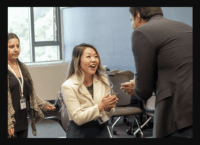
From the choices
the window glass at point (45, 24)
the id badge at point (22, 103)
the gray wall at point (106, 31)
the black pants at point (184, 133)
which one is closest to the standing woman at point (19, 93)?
the id badge at point (22, 103)

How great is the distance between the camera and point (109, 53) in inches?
247

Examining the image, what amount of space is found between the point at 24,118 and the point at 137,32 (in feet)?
4.03

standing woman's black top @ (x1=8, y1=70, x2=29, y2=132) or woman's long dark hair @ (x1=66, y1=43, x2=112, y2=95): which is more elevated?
woman's long dark hair @ (x1=66, y1=43, x2=112, y2=95)

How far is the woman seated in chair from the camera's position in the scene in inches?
71.6

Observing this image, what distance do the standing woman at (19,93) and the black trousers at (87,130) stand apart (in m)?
0.45

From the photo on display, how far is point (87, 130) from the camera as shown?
189 centimetres

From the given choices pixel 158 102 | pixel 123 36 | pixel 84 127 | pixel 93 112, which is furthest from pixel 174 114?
pixel 123 36

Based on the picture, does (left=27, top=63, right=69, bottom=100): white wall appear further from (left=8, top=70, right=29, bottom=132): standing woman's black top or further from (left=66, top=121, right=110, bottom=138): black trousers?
(left=66, top=121, right=110, bottom=138): black trousers

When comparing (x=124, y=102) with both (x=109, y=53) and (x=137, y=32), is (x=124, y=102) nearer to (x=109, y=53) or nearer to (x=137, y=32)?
(x=109, y=53)

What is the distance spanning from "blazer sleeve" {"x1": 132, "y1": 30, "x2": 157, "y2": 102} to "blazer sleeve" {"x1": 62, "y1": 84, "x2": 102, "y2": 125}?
401 millimetres

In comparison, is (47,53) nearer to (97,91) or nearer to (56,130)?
(56,130)

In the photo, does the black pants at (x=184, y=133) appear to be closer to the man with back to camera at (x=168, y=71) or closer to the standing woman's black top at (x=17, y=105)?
the man with back to camera at (x=168, y=71)

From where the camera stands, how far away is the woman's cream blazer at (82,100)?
182 cm

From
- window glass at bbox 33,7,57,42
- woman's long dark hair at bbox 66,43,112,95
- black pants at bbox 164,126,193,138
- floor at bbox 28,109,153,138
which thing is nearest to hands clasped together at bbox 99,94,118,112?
woman's long dark hair at bbox 66,43,112,95
